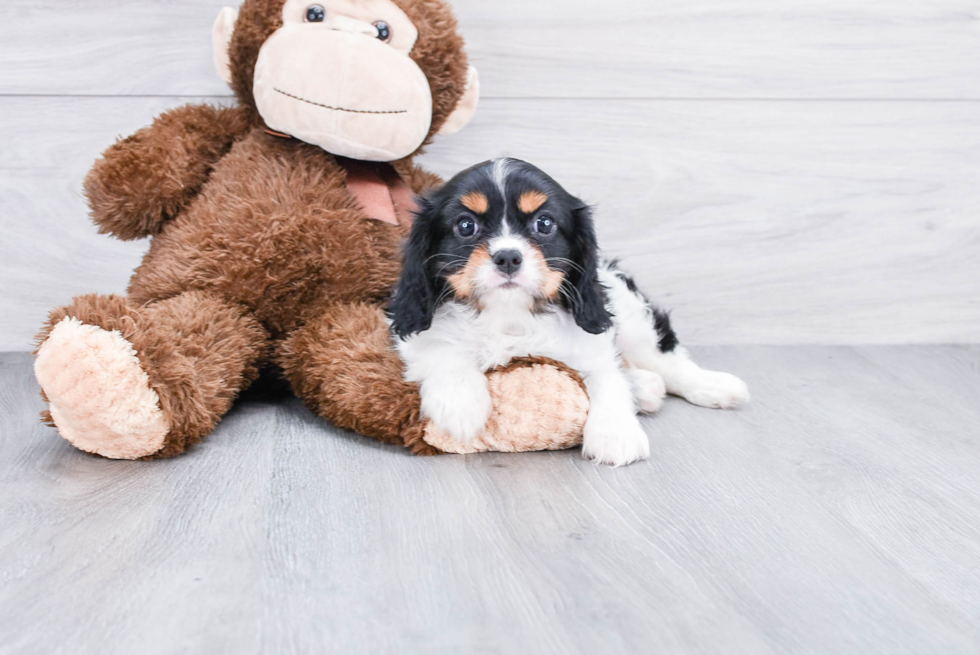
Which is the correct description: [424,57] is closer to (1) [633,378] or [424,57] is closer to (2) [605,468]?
(1) [633,378]

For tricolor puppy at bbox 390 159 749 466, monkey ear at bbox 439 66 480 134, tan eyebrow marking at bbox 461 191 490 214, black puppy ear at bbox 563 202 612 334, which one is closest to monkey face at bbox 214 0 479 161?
monkey ear at bbox 439 66 480 134

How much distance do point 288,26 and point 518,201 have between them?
2.33 feet

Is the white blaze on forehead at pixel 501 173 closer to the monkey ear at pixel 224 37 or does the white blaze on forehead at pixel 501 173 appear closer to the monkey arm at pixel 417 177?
the monkey arm at pixel 417 177

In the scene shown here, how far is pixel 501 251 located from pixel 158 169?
0.92m

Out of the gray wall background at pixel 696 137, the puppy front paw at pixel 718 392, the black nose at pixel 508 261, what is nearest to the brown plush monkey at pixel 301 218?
the black nose at pixel 508 261

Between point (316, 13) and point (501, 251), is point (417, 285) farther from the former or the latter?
point (316, 13)

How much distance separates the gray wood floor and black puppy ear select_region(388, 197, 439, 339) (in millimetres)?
274

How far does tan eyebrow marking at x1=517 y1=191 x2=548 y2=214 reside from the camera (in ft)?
5.59

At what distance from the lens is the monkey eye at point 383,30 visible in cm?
200

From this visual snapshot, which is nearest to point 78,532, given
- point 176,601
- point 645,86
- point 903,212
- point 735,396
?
point 176,601

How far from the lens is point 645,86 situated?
258 cm

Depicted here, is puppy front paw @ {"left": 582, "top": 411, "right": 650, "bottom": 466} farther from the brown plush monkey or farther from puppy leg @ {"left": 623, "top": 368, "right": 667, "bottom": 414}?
puppy leg @ {"left": 623, "top": 368, "right": 667, "bottom": 414}

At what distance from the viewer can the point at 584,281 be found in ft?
5.87

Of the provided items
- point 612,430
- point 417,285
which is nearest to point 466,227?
point 417,285
